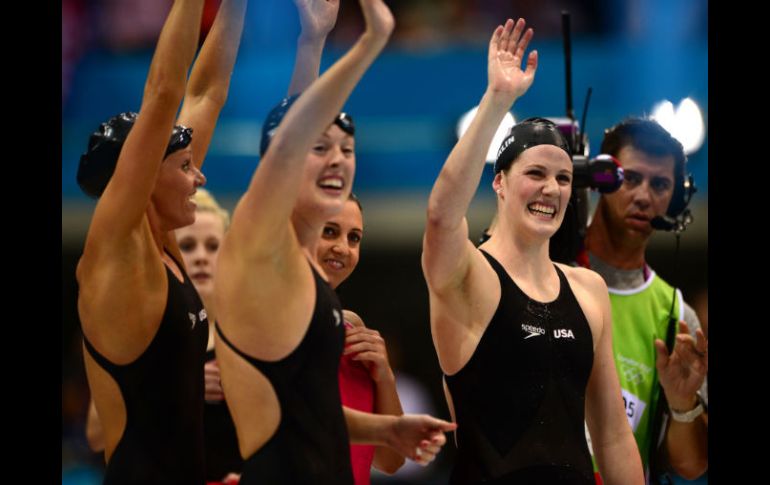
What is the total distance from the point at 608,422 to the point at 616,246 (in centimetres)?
117

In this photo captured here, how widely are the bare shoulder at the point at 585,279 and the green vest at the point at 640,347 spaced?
0.78 m

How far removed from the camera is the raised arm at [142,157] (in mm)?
2643

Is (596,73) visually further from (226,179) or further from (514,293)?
(514,293)

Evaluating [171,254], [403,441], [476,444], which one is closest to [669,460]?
[476,444]

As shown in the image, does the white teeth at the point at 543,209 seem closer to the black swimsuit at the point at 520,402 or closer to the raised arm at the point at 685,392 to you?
the black swimsuit at the point at 520,402

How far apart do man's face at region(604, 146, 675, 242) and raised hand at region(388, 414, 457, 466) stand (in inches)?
72.6

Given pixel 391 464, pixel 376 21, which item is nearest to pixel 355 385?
pixel 391 464

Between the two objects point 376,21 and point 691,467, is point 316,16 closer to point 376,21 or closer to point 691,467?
point 376,21

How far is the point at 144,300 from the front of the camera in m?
2.77

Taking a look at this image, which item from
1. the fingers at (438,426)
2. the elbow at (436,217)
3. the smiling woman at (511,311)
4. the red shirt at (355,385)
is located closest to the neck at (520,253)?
the smiling woman at (511,311)

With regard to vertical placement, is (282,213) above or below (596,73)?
below

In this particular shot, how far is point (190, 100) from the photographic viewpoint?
328cm

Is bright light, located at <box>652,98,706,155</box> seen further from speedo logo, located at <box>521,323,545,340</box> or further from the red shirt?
the red shirt

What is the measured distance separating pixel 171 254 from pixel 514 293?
3.08ft
